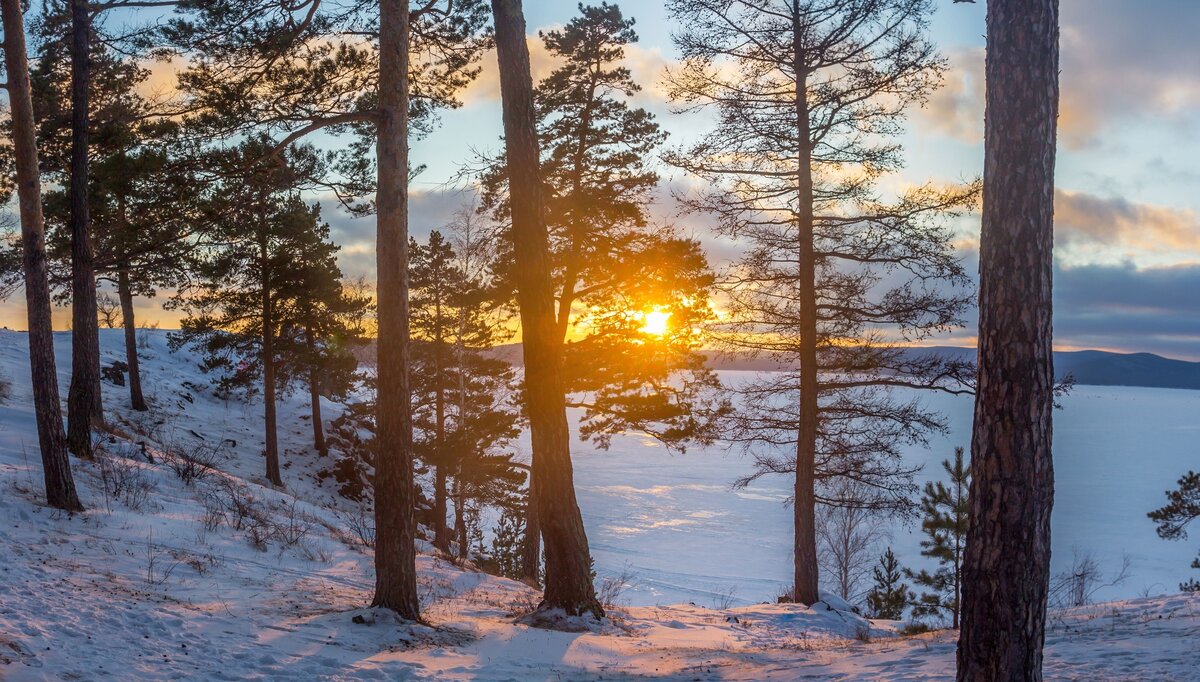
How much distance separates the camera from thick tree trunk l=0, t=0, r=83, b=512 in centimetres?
977

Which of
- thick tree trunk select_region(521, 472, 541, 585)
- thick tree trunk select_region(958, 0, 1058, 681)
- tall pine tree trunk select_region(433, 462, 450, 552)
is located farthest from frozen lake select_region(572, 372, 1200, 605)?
thick tree trunk select_region(958, 0, 1058, 681)

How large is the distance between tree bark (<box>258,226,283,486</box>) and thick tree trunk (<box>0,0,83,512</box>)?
550 inches

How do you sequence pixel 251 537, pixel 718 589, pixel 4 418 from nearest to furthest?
1. pixel 251 537
2. pixel 4 418
3. pixel 718 589

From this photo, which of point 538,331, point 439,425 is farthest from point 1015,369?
point 439,425

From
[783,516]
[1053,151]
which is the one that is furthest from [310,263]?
[783,516]

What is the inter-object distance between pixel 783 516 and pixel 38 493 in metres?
51.2

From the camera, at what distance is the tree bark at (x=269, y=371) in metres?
24.1

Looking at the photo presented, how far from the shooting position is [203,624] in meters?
6.57

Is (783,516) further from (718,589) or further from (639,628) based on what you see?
(639,628)

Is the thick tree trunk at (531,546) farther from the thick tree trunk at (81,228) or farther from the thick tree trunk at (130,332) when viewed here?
the thick tree trunk at (130,332)

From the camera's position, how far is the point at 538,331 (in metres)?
9.27

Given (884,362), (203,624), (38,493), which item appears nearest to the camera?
(203,624)

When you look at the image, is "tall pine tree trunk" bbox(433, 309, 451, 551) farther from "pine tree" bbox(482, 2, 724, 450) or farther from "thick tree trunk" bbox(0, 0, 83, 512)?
"thick tree trunk" bbox(0, 0, 83, 512)

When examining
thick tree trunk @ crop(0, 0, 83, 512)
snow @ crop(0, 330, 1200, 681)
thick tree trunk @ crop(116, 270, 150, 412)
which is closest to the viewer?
snow @ crop(0, 330, 1200, 681)
